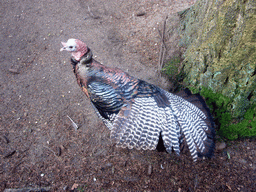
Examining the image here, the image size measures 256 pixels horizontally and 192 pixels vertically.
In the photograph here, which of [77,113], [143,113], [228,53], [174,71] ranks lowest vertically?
[77,113]

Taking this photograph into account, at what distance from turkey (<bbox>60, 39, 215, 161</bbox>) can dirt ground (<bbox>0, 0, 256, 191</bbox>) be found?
599 mm

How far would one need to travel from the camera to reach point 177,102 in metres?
2.62

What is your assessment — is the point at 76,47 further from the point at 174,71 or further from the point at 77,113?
the point at 174,71

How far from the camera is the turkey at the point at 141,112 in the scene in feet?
7.63

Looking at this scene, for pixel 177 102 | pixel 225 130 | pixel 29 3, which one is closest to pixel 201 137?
pixel 177 102

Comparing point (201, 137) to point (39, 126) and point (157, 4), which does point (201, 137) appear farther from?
point (157, 4)

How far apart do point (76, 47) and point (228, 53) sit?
7.16 feet

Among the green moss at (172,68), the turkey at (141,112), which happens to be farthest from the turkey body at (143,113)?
the green moss at (172,68)

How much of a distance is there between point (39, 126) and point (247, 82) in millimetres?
3557

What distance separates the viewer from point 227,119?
2863mm

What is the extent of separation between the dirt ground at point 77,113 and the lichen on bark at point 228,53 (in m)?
0.87

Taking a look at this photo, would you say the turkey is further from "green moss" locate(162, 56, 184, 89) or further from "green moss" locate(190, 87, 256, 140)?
"green moss" locate(162, 56, 184, 89)

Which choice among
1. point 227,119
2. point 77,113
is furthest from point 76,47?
point 227,119

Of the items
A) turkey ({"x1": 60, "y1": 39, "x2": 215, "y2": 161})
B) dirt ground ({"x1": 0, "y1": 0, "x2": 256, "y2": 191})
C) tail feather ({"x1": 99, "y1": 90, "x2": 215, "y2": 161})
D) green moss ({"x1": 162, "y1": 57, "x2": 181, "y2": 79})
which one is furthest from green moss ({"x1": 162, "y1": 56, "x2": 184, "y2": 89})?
tail feather ({"x1": 99, "y1": 90, "x2": 215, "y2": 161})
